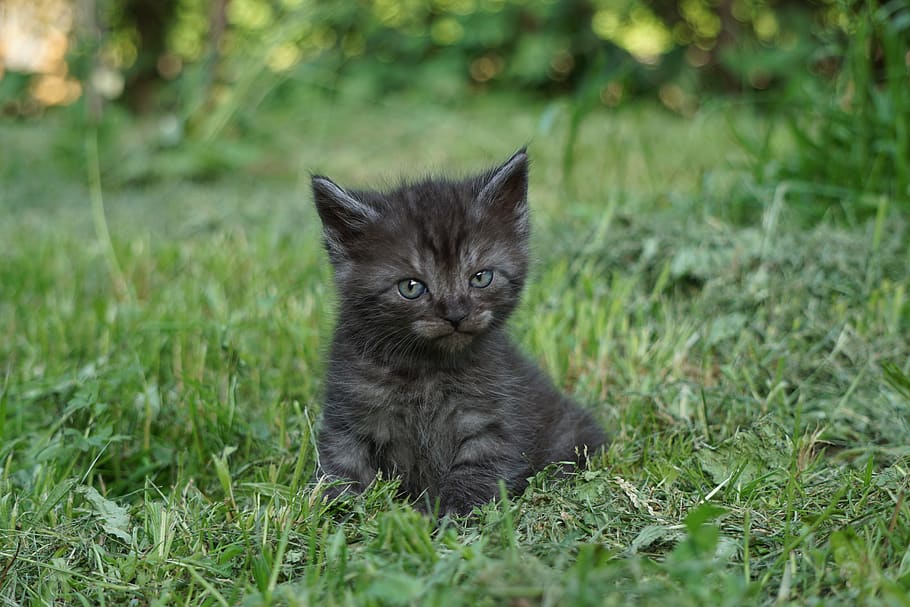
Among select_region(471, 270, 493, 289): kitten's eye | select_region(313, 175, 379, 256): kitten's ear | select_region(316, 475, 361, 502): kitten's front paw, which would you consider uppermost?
select_region(313, 175, 379, 256): kitten's ear

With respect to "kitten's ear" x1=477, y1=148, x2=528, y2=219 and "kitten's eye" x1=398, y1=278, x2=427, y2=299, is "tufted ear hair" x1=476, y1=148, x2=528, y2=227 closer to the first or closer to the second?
"kitten's ear" x1=477, y1=148, x2=528, y2=219

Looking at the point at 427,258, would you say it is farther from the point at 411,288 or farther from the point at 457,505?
the point at 457,505

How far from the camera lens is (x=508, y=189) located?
2967mm

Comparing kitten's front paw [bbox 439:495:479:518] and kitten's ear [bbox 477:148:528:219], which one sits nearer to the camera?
kitten's front paw [bbox 439:495:479:518]

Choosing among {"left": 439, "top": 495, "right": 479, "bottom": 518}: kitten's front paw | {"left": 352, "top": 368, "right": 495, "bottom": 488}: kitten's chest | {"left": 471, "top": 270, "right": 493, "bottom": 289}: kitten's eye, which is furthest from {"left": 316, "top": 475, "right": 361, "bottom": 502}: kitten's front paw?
{"left": 471, "top": 270, "right": 493, "bottom": 289}: kitten's eye

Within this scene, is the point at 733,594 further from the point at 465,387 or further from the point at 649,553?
the point at 465,387

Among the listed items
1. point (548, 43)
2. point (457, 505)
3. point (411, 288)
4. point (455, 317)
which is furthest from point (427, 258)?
point (548, 43)

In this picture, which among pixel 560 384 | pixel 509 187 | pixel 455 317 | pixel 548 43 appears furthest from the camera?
pixel 548 43

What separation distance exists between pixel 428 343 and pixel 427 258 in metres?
0.27

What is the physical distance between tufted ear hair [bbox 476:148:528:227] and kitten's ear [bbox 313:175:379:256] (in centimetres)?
37

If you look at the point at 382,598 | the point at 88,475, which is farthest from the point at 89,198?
the point at 382,598

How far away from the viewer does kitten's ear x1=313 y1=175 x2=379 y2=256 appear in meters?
2.78

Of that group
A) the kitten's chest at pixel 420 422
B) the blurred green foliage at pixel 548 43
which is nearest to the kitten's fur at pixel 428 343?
the kitten's chest at pixel 420 422

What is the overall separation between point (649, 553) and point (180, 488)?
62.7 inches
